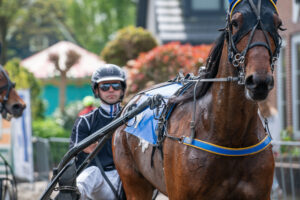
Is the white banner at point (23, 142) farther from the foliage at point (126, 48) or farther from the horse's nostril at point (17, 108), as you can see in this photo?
the foliage at point (126, 48)

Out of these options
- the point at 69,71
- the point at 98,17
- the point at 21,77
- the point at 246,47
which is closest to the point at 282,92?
the point at 21,77

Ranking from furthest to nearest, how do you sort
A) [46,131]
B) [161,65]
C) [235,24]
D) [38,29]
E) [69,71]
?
1. [38,29]
2. [69,71]
3. [46,131]
4. [161,65]
5. [235,24]

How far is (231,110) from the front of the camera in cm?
348

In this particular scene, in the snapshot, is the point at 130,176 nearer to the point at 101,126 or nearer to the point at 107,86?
the point at 101,126

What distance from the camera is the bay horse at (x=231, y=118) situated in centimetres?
311

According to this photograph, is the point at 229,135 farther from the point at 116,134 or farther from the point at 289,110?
the point at 289,110

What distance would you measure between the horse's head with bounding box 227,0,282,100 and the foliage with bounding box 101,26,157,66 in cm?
1274

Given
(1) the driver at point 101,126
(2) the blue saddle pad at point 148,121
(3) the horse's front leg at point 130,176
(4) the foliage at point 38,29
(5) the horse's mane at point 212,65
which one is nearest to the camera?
(5) the horse's mane at point 212,65

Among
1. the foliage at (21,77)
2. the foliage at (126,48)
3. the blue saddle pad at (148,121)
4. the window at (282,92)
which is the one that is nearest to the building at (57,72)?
the foliage at (21,77)

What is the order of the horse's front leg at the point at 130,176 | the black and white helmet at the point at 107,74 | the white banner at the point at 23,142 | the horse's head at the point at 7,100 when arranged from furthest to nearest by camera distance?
the white banner at the point at 23,142 < the horse's head at the point at 7,100 < the black and white helmet at the point at 107,74 < the horse's front leg at the point at 130,176

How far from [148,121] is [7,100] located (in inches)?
149

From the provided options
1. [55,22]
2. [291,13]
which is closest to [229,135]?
[291,13]

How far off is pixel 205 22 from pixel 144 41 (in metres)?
4.93

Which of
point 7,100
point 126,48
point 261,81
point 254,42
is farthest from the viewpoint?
point 126,48
